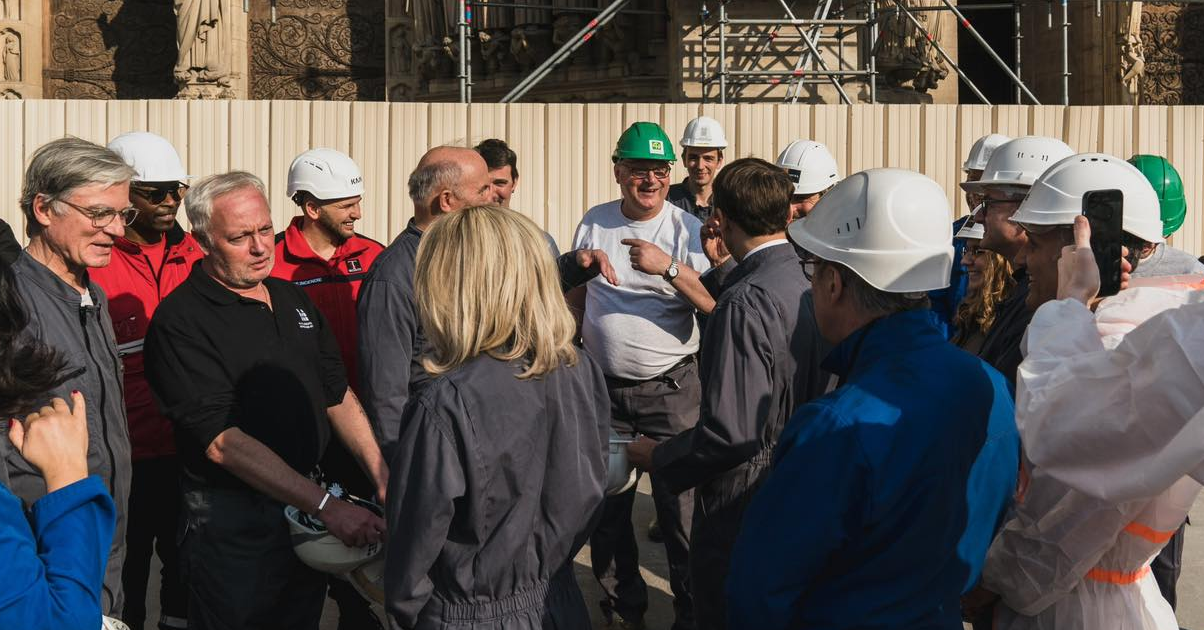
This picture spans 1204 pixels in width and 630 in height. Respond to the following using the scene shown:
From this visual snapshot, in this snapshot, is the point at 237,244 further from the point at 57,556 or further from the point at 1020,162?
the point at 1020,162

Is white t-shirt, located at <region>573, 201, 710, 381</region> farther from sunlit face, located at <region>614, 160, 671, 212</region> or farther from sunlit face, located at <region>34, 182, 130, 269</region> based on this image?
sunlit face, located at <region>34, 182, 130, 269</region>

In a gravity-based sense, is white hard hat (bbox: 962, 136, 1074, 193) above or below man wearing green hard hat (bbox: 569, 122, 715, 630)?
above

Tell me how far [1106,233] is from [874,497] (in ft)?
2.79

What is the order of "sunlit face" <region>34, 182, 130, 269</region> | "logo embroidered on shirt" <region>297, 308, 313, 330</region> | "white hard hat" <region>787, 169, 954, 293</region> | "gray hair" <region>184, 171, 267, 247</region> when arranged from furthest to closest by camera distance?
"logo embroidered on shirt" <region>297, 308, 313, 330</region>, "gray hair" <region>184, 171, 267, 247</region>, "sunlit face" <region>34, 182, 130, 269</region>, "white hard hat" <region>787, 169, 954, 293</region>

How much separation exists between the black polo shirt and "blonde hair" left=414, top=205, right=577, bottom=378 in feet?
3.37

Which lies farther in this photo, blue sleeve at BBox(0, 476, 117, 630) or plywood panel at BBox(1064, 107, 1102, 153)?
plywood panel at BBox(1064, 107, 1102, 153)

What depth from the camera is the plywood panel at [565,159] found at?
9.32 metres

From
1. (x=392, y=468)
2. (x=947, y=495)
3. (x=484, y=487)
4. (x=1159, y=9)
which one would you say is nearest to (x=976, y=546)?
(x=947, y=495)

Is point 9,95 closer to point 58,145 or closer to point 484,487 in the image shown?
point 58,145

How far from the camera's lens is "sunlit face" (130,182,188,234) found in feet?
15.0

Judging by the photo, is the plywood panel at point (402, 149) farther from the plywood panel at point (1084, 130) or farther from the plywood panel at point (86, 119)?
the plywood panel at point (1084, 130)

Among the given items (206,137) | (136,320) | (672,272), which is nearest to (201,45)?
(206,137)

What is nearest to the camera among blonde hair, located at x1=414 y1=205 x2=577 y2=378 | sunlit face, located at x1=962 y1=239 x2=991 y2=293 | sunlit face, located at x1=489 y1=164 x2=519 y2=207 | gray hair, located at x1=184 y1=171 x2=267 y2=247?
blonde hair, located at x1=414 y1=205 x2=577 y2=378

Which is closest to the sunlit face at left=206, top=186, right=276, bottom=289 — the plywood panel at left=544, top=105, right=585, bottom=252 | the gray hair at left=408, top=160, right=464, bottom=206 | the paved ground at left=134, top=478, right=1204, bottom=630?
the gray hair at left=408, top=160, right=464, bottom=206
